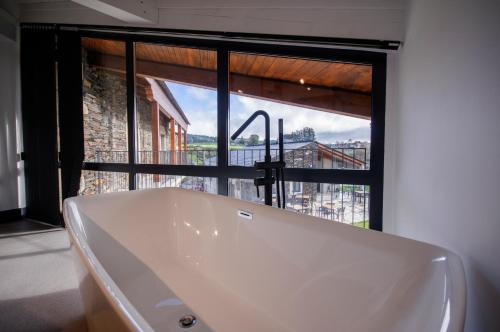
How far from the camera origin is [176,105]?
2639 millimetres

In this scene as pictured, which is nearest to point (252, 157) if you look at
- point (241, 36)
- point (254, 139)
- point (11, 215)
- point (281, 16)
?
point (254, 139)

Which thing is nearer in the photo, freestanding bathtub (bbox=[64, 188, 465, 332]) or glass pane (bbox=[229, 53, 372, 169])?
freestanding bathtub (bbox=[64, 188, 465, 332])

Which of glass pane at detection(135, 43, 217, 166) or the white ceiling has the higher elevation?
the white ceiling

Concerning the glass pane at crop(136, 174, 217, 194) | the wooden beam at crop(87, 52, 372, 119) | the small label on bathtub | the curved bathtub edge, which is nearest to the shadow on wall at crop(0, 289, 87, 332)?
the curved bathtub edge

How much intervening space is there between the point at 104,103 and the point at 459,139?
3344 mm

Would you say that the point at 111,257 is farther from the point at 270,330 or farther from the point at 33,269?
the point at 270,330

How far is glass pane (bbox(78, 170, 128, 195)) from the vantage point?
2.93 metres

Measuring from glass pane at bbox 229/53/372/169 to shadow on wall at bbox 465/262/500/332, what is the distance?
1.27 meters

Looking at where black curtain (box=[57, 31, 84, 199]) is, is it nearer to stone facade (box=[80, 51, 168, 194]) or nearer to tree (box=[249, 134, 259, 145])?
stone facade (box=[80, 51, 168, 194])

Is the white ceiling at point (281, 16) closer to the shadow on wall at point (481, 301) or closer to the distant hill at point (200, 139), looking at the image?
the distant hill at point (200, 139)

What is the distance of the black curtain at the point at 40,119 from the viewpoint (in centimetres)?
278

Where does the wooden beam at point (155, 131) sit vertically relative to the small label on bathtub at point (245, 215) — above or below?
above

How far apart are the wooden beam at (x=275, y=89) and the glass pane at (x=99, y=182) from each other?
1235 mm

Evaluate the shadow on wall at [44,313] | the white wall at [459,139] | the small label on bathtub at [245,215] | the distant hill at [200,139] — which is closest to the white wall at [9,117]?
the shadow on wall at [44,313]
